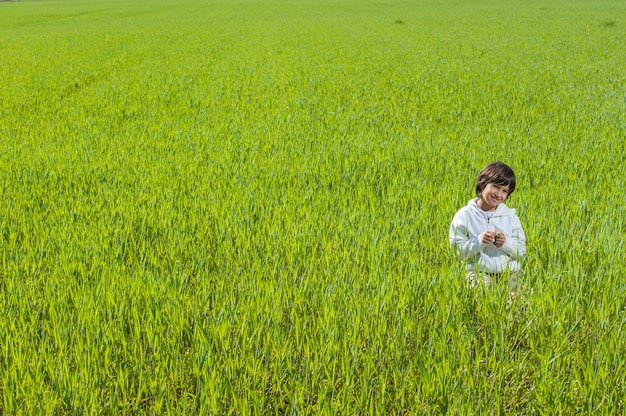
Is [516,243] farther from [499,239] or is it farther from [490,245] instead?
[499,239]

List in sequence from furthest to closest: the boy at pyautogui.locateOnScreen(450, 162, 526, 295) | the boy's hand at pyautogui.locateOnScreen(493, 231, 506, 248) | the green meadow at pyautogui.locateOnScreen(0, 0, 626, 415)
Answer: the boy at pyautogui.locateOnScreen(450, 162, 526, 295) < the boy's hand at pyautogui.locateOnScreen(493, 231, 506, 248) < the green meadow at pyautogui.locateOnScreen(0, 0, 626, 415)

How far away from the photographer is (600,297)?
2262 millimetres

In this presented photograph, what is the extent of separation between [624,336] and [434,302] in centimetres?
65

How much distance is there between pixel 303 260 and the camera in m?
2.73

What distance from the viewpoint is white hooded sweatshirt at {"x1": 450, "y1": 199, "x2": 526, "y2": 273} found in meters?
2.50

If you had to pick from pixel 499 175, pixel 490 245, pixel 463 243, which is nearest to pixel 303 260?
pixel 463 243

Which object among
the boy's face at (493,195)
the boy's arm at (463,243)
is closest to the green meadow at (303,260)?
the boy's arm at (463,243)

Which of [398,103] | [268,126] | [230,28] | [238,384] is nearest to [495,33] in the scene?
[230,28]

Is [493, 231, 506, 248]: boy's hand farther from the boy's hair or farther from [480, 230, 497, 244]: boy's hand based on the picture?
the boy's hair

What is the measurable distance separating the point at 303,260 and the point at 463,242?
0.73m

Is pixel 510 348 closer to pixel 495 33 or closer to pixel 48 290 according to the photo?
pixel 48 290

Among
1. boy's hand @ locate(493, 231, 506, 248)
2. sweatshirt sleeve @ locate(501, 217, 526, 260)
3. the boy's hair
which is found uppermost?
the boy's hair

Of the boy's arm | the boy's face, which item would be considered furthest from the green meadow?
the boy's face

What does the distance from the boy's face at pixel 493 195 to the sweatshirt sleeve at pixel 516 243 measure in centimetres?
14
